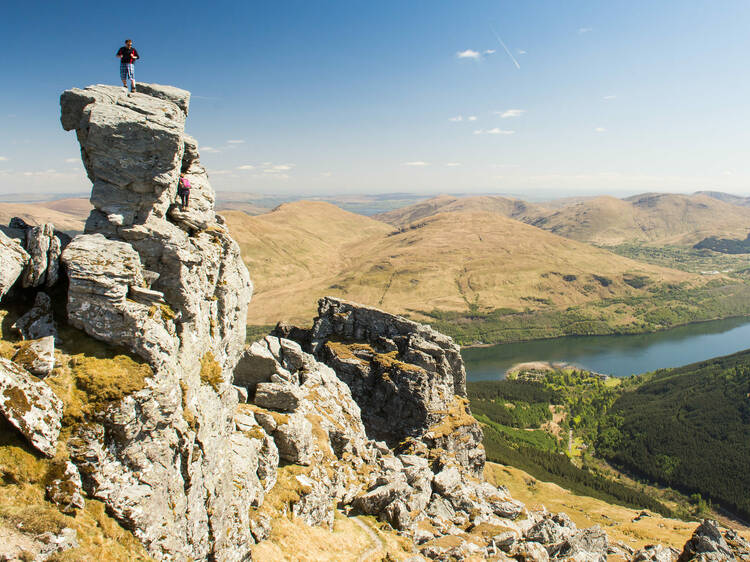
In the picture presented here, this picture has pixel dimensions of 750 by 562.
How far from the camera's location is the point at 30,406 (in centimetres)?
1653

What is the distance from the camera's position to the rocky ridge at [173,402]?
1817cm

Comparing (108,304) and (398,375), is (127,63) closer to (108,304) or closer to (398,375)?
(108,304)

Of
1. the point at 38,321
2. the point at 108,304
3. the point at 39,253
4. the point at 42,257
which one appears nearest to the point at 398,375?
the point at 108,304

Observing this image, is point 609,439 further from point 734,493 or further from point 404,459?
point 404,459

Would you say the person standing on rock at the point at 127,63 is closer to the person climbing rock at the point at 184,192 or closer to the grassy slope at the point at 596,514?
the person climbing rock at the point at 184,192

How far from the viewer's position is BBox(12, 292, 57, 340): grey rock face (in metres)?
18.8

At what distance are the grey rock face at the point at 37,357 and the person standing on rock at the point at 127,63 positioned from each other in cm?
1910

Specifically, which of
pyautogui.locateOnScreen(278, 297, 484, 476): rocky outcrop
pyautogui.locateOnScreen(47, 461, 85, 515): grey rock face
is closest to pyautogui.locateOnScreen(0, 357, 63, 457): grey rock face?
pyautogui.locateOnScreen(47, 461, 85, 515): grey rock face

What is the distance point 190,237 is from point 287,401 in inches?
805

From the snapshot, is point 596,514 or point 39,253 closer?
point 39,253

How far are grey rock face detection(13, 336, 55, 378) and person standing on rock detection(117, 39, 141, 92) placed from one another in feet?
62.7

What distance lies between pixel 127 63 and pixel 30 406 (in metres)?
24.0

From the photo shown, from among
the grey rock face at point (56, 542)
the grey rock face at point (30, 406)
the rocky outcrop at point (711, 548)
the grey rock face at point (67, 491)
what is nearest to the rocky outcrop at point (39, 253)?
the grey rock face at point (30, 406)

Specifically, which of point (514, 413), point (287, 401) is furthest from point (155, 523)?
point (514, 413)
